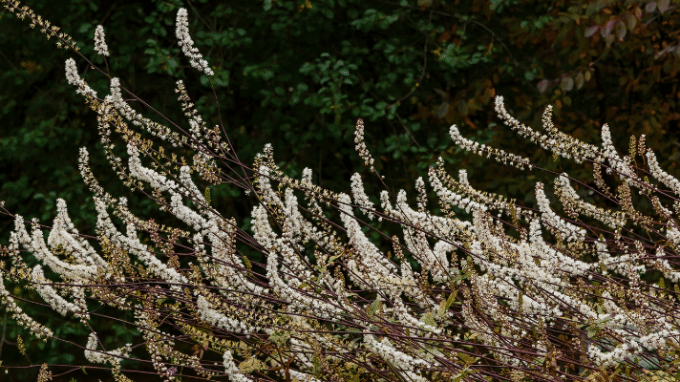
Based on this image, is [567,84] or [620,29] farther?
[567,84]

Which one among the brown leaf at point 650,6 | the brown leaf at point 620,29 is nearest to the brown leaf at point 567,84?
the brown leaf at point 620,29

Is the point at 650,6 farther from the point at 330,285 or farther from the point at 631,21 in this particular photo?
the point at 330,285

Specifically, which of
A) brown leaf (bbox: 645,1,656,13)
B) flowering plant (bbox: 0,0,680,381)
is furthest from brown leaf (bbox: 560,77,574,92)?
flowering plant (bbox: 0,0,680,381)

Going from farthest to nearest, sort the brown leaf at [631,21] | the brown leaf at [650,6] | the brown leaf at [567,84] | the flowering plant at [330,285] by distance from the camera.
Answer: the brown leaf at [567,84] < the brown leaf at [631,21] < the brown leaf at [650,6] < the flowering plant at [330,285]

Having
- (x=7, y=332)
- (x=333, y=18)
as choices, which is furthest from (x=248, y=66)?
(x=7, y=332)

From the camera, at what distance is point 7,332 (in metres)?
7.11

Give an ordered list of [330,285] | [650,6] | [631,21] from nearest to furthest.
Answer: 1. [330,285]
2. [650,6]
3. [631,21]

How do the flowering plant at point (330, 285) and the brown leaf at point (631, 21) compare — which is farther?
the brown leaf at point (631, 21)

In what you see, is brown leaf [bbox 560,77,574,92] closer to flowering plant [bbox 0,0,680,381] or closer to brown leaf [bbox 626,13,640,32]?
brown leaf [bbox 626,13,640,32]

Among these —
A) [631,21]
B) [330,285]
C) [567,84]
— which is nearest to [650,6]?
[631,21]

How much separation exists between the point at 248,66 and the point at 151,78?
4.53 ft

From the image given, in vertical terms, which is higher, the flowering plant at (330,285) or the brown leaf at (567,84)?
the brown leaf at (567,84)

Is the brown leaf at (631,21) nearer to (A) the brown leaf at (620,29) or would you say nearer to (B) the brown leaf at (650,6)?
(A) the brown leaf at (620,29)

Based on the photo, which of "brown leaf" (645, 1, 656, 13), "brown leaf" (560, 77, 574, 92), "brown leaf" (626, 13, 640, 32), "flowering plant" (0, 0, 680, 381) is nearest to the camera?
"flowering plant" (0, 0, 680, 381)
